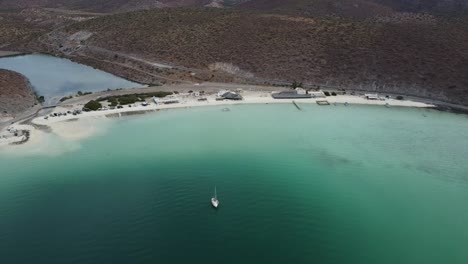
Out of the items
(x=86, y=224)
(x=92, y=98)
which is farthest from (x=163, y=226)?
(x=92, y=98)

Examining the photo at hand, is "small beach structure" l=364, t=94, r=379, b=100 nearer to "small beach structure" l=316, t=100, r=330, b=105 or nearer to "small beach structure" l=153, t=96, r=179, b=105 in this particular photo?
"small beach structure" l=316, t=100, r=330, b=105

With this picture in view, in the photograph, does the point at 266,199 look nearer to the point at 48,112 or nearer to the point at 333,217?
the point at 333,217

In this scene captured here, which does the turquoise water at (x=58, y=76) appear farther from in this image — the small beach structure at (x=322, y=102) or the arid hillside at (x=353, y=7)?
the arid hillside at (x=353, y=7)

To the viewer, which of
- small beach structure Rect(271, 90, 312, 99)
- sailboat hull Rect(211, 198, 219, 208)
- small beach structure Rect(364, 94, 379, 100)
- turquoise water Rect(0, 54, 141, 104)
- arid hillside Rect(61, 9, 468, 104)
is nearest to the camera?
sailboat hull Rect(211, 198, 219, 208)

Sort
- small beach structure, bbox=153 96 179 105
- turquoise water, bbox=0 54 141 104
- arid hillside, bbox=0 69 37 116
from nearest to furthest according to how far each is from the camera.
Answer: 1. arid hillside, bbox=0 69 37 116
2. small beach structure, bbox=153 96 179 105
3. turquoise water, bbox=0 54 141 104

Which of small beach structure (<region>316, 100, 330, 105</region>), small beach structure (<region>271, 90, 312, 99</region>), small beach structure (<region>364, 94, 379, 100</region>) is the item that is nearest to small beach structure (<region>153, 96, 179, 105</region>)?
small beach structure (<region>271, 90, 312, 99</region>)

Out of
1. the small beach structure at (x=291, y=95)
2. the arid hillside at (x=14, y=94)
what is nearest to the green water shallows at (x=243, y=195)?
the small beach structure at (x=291, y=95)
